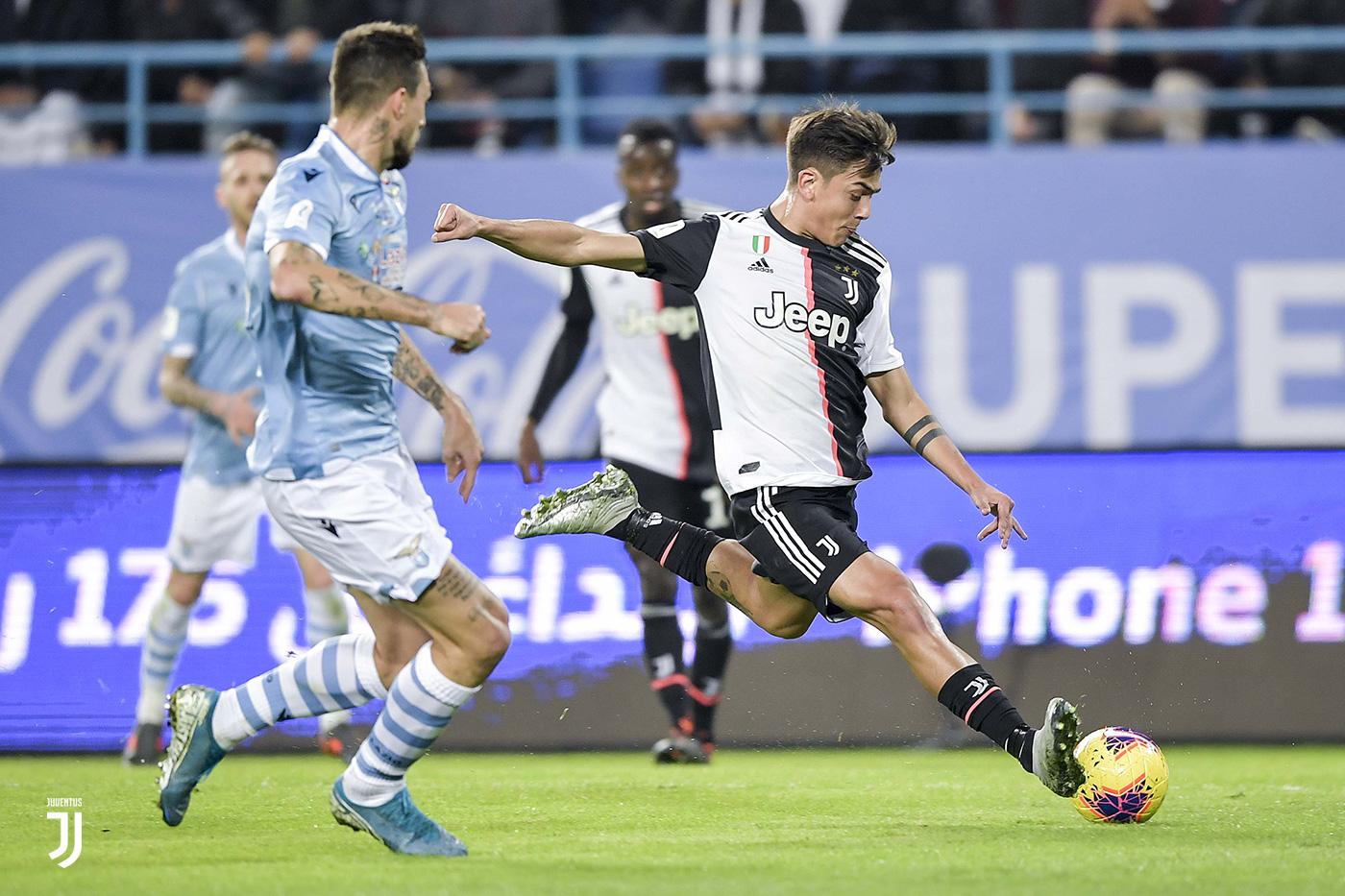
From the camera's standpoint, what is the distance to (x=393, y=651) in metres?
5.63

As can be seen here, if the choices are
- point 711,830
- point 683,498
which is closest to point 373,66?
point 711,830

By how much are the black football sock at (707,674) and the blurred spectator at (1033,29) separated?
574cm

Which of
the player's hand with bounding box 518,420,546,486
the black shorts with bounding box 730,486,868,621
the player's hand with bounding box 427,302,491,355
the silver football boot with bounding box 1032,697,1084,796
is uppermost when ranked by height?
the player's hand with bounding box 427,302,491,355

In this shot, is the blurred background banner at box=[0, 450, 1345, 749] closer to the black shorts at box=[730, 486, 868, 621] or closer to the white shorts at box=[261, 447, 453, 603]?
the black shorts at box=[730, 486, 868, 621]

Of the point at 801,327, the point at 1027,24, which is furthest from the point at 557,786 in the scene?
the point at 1027,24

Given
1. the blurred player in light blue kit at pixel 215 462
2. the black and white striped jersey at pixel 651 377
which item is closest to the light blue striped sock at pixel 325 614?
the blurred player in light blue kit at pixel 215 462

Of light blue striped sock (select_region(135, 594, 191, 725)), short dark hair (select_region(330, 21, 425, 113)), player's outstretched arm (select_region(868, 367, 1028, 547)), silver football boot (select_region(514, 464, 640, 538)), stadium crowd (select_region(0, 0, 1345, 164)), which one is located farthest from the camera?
stadium crowd (select_region(0, 0, 1345, 164))

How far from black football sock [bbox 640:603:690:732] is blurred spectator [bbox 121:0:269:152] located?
6294mm

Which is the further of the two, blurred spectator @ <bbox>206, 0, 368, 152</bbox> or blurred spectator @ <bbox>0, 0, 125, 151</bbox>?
blurred spectator @ <bbox>0, 0, 125, 151</bbox>

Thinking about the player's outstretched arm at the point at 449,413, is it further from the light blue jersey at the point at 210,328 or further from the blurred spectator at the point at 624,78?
the blurred spectator at the point at 624,78

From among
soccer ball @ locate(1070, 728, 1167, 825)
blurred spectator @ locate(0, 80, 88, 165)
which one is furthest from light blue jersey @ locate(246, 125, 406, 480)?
blurred spectator @ locate(0, 80, 88, 165)

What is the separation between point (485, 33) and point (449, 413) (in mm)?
7825

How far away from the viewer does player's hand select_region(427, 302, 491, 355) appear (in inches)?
188

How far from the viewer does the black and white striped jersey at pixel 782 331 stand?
235 inches
